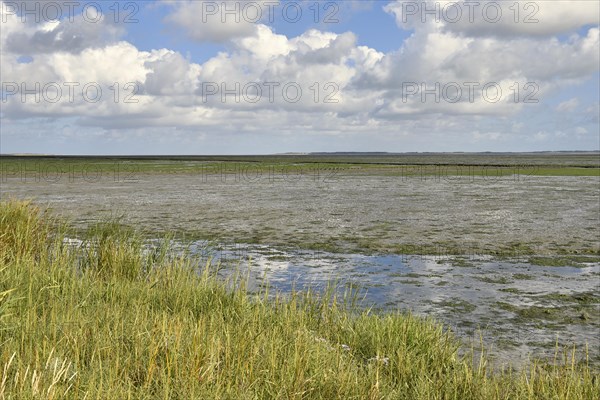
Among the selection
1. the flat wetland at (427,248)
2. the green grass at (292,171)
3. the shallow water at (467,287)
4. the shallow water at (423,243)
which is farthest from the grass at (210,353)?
the green grass at (292,171)

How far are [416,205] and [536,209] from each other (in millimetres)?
5142

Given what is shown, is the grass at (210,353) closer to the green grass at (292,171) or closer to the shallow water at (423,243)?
the shallow water at (423,243)

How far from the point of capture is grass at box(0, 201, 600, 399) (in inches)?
170

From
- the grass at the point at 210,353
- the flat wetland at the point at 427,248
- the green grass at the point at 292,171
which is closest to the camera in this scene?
the grass at the point at 210,353

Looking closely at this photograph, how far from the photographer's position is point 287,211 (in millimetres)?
23625

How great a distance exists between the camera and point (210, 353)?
15.9 feet

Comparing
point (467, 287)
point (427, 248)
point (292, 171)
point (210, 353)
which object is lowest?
point (467, 287)

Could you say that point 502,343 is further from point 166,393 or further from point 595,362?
point 166,393

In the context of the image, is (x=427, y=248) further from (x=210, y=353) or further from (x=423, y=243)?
(x=210, y=353)

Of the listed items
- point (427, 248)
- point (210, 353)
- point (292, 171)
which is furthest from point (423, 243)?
point (292, 171)

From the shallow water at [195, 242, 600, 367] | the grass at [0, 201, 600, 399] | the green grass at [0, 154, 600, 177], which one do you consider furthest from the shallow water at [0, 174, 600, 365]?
the green grass at [0, 154, 600, 177]

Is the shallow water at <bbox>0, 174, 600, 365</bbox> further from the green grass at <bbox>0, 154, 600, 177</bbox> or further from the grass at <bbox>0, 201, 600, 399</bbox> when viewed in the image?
the green grass at <bbox>0, 154, 600, 177</bbox>

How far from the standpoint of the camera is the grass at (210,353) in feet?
14.2

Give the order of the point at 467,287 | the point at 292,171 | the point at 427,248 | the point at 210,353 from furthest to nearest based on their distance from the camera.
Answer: the point at 292,171 → the point at 427,248 → the point at 467,287 → the point at 210,353
